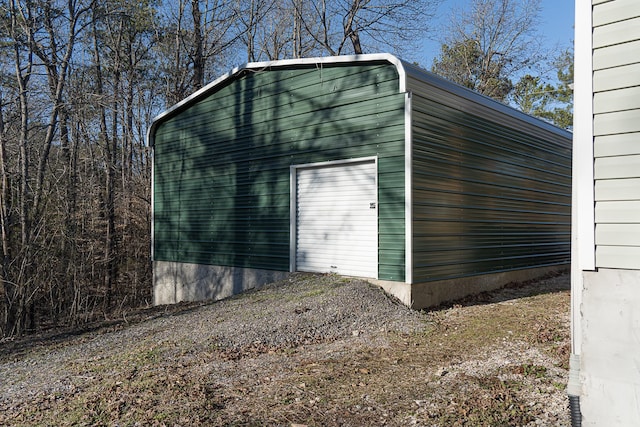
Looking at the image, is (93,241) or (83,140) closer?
(93,241)

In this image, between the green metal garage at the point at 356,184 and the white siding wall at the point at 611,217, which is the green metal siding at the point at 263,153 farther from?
the white siding wall at the point at 611,217

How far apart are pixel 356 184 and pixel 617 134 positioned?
518cm

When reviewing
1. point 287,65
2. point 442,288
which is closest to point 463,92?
point 287,65

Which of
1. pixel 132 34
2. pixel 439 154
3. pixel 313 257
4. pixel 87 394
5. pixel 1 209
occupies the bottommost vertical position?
pixel 87 394

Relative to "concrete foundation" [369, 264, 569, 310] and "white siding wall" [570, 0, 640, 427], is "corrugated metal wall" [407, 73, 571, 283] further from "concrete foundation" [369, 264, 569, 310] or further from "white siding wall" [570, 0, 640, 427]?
"white siding wall" [570, 0, 640, 427]

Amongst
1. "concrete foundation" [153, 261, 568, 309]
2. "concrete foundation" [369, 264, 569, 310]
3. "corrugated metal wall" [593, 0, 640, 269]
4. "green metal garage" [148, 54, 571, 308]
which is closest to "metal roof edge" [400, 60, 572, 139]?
"green metal garage" [148, 54, 571, 308]

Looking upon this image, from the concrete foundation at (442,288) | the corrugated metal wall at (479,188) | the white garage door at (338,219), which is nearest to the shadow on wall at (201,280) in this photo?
the white garage door at (338,219)

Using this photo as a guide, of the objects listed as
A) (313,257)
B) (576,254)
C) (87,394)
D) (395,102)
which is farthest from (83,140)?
(576,254)

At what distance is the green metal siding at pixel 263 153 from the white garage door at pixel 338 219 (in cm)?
25

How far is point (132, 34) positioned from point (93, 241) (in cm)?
958

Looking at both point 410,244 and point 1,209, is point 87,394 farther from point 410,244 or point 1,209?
point 1,209

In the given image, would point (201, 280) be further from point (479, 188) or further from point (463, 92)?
point (463, 92)

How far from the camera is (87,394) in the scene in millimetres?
4469

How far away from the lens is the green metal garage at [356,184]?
25.3ft
